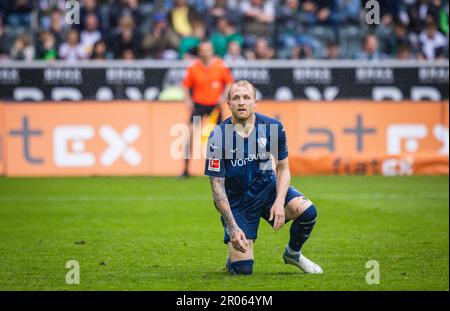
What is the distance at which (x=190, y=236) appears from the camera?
11.2m

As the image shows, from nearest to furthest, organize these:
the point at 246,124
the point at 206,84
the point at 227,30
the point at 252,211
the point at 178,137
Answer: the point at 246,124, the point at 252,211, the point at 206,84, the point at 178,137, the point at 227,30

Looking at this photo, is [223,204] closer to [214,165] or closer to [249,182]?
[214,165]

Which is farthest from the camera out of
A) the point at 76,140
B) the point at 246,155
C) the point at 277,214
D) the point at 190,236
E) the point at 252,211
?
the point at 76,140

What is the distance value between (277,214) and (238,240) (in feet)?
1.27

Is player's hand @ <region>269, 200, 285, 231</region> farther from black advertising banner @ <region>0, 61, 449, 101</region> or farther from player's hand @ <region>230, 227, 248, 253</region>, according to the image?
black advertising banner @ <region>0, 61, 449, 101</region>

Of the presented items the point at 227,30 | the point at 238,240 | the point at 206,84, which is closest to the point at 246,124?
the point at 238,240

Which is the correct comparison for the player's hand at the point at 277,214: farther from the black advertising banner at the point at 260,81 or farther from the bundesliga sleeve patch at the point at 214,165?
the black advertising banner at the point at 260,81

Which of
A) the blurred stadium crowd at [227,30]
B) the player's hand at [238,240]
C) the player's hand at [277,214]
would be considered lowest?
the player's hand at [238,240]

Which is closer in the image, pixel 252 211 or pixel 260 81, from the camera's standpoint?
pixel 252 211

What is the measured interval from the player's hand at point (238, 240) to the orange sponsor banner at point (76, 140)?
31.6 ft

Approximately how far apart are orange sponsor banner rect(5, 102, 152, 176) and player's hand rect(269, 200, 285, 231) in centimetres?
955

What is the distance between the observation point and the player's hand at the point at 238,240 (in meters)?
8.12

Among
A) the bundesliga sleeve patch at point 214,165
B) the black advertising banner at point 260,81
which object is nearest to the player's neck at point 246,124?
the bundesliga sleeve patch at point 214,165

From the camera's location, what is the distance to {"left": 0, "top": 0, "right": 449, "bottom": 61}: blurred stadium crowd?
793 inches
